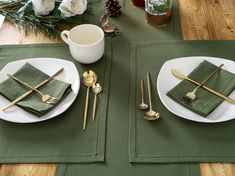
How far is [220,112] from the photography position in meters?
0.72

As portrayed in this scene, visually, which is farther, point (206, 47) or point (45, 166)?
point (206, 47)


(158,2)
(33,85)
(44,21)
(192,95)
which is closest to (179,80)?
(192,95)

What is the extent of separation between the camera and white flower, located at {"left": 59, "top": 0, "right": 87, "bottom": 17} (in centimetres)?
95

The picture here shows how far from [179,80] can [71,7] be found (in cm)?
41

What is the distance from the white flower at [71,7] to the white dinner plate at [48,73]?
0.19 meters

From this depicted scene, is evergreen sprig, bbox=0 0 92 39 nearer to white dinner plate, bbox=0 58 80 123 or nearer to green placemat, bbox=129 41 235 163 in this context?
white dinner plate, bbox=0 58 80 123

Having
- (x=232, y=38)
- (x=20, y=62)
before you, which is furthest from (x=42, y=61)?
(x=232, y=38)

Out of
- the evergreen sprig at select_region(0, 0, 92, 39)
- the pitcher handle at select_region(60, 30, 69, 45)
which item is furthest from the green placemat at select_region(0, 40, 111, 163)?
the evergreen sprig at select_region(0, 0, 92, 39)

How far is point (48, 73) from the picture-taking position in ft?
2.73

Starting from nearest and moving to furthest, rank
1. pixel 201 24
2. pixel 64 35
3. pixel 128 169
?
1. pixel 128 169
2. pixel 64 35
3. pixel 201 24

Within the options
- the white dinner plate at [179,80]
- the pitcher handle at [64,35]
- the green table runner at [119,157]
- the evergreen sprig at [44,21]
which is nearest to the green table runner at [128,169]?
the green table runner at [119,157]

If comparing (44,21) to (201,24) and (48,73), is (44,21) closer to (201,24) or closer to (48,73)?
(48,73)

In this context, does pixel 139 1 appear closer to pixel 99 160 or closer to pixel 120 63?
pixel 120 63

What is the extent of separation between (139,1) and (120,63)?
10.9 inches
